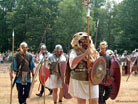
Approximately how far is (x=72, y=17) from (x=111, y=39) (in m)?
8.81

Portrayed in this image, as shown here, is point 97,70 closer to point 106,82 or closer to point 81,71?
point 81,71

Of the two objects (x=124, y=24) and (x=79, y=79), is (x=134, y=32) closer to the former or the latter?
(x=124, y=24)

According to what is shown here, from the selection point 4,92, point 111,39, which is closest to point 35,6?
point 111,39

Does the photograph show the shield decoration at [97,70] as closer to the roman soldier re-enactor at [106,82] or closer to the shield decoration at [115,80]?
the roman soldier re-enactor at [106,82]

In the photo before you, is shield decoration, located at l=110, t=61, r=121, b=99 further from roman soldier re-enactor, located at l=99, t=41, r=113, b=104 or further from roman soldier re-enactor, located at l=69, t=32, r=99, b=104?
roman soldier re-enactor, located at l=69, t=32, r=99, b=104

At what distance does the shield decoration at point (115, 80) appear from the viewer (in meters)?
5.80

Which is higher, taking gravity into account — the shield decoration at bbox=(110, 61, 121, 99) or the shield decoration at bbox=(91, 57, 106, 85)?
the shield decoration at bbox=(91, 57, 106, 85)

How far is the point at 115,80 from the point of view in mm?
5867

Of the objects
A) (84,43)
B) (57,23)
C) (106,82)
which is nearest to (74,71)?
(84,43)

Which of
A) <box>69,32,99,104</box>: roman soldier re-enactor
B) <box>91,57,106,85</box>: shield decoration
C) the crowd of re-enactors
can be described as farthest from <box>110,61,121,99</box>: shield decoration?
<box>69,32,99,104</box>: roman soldier re-enactor

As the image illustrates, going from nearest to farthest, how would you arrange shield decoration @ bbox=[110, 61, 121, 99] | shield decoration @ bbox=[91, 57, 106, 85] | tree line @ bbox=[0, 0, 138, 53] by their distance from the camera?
shield decoration @ bbox=[91, 57, 106, 85]
shield decoration @ bbox=[110, 61, 121, 99]
tree line @ bbox=[0, 0, 138, 53]

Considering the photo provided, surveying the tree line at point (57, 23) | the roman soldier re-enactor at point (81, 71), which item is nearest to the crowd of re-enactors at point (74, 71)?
the roman soldier re-enactor at point (81, 71)

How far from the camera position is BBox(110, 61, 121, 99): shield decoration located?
5805mm

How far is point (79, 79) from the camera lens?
3.66 metres
